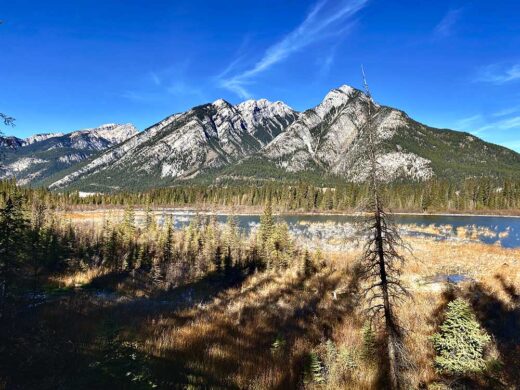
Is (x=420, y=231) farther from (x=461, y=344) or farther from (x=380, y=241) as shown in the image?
(x=380, y=241)

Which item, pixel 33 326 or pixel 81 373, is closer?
pixel 81 373

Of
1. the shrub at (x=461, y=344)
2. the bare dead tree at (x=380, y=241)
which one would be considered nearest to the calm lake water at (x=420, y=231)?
the shrub at (x=461, y=344)

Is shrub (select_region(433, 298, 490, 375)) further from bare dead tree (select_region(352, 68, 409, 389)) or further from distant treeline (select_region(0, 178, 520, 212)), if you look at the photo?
distant treeline (select_region(0, 178, 520, 212))

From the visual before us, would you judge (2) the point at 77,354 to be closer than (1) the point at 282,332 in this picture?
Yes

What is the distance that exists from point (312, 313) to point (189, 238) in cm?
2901

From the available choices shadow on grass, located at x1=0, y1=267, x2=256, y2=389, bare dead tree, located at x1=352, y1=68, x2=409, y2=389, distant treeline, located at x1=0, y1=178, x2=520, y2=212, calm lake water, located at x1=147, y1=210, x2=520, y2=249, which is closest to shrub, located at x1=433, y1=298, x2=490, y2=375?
bare dead tree, located at x1=352, y1=68, x2=409, y2=389

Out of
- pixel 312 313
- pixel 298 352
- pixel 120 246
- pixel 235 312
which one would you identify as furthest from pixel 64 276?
pixel 298 352

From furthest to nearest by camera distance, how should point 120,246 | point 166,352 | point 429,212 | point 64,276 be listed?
point 429,212 < point 120,246 < point 64,276 < point 166,352

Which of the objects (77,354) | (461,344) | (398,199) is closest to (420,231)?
(461,344)

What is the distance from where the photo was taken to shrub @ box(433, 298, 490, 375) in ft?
26.5

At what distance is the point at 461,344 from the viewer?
8.27m

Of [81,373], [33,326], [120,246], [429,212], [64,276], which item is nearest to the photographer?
[81,373]

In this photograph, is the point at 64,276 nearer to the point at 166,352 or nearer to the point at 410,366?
the point at 166,352

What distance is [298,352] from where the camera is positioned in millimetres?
9867
